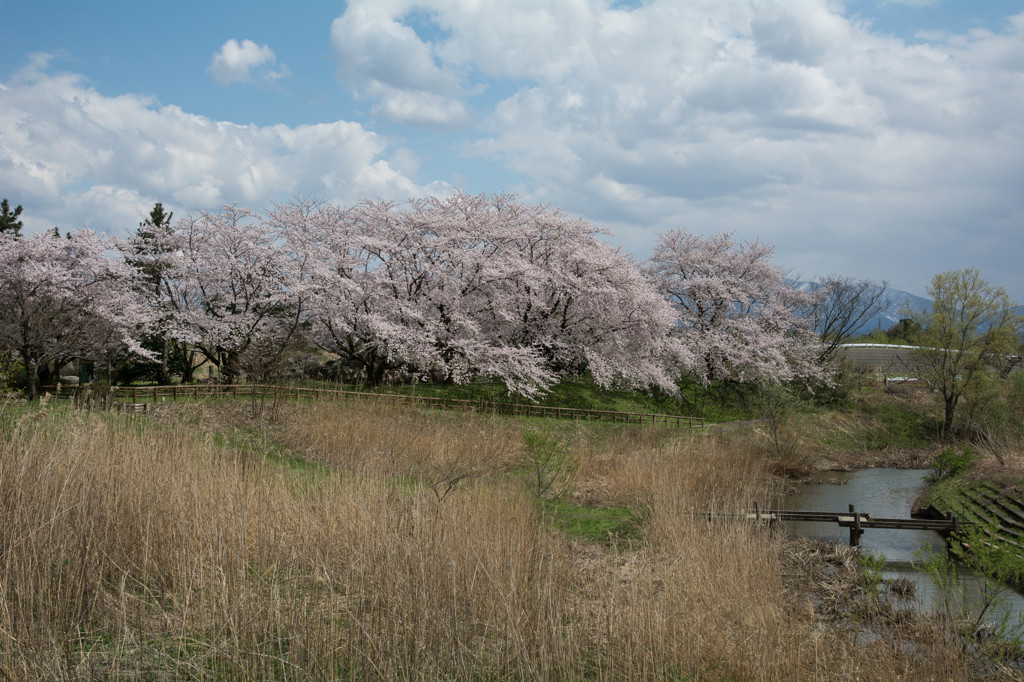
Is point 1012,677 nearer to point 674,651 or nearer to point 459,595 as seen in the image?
point 674,651

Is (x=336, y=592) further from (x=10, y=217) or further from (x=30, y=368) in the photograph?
(x=10, y=217)

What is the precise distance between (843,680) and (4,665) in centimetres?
595

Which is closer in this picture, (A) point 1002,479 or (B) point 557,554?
(B) point 557,554

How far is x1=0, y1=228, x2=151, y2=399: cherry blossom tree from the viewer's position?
19672 millimetres

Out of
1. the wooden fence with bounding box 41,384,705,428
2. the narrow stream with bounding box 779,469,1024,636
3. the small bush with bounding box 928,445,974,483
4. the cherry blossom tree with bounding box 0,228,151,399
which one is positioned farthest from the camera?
the small bush with bounding box 928,445,974,483

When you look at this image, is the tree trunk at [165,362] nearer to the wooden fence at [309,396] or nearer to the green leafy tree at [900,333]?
the wooden fence at [309,396]

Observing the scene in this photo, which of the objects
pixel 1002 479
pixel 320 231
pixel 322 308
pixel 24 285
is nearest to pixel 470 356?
pixel 322 308

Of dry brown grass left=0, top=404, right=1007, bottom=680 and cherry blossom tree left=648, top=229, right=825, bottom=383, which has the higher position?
cherry blossom tree left=648, top=229, right=825, bottom=383

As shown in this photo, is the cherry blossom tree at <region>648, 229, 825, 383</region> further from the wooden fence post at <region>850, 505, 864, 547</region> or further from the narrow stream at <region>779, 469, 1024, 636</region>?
the wooden fence post at <region>850, 505, 864, 547</region>

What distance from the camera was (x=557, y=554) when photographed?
6.71 m

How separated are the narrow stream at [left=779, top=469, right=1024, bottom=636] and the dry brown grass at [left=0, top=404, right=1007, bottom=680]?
7.57ft

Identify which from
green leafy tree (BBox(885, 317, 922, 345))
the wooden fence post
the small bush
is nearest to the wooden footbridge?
the wooden fence post

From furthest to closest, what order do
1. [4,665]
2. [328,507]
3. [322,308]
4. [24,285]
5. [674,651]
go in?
[322,308], [24,285], [328,507], [674,651], [4,665]

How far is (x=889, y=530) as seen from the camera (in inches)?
661
